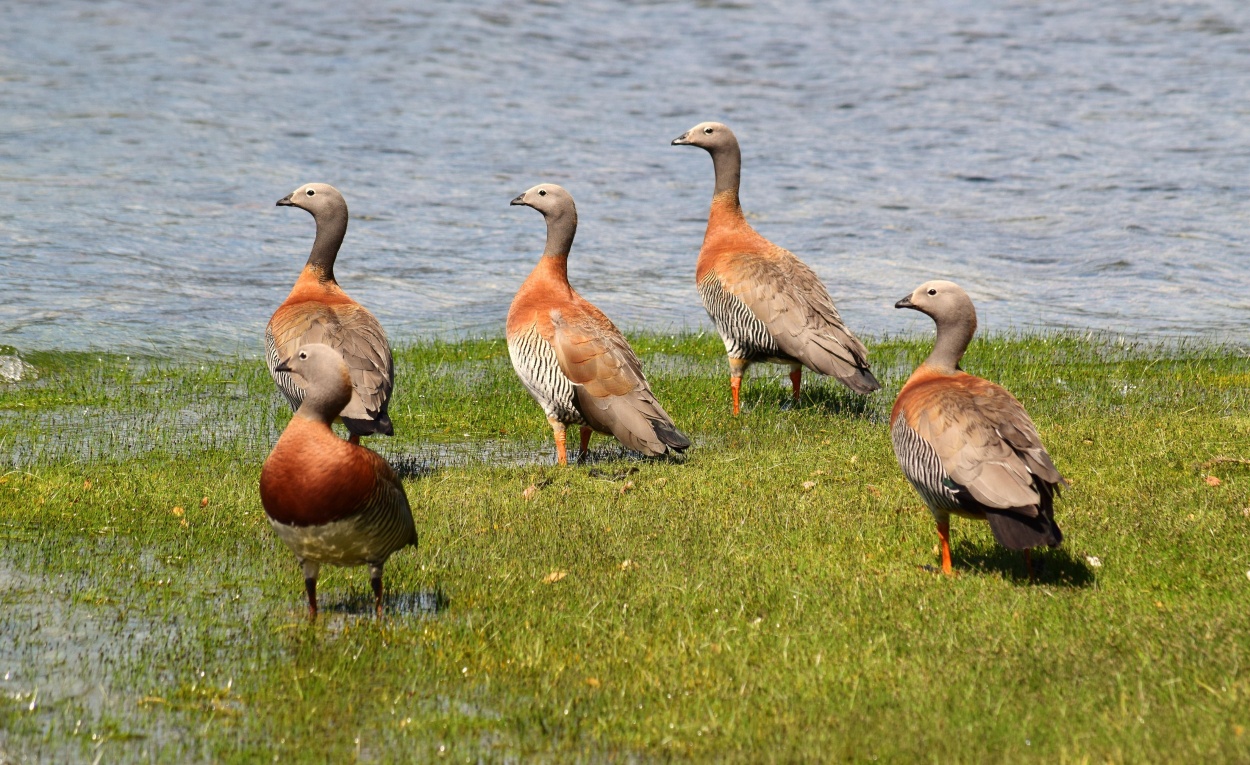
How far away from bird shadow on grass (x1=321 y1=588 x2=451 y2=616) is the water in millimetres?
9186

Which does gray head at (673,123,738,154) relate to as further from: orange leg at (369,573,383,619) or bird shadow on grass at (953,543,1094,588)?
orange leg at (369,573,383,619)

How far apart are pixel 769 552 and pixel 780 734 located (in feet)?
8.31

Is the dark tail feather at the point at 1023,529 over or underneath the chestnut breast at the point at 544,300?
over

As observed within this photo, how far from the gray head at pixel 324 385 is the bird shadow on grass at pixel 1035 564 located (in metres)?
3.98

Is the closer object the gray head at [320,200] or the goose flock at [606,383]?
the goose flock at [606,383]

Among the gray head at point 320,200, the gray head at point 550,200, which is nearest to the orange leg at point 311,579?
the gray head at point 320,200

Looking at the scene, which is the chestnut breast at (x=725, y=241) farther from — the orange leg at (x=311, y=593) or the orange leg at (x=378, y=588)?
the orange leg at (x=311, y=593)

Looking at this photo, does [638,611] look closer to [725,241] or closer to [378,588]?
[378,588]

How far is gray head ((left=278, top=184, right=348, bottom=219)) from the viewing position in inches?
469

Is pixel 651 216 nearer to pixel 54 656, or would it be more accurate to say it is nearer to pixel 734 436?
pixel 734 436

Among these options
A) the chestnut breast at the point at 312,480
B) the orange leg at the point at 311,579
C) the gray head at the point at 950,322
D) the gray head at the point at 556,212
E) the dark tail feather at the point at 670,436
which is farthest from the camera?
the gray head at the point at 556,212

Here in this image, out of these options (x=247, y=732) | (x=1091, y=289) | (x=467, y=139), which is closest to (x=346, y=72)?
(x=467, y=139)

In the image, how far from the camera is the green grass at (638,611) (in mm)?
5883

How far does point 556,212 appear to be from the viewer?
12008 mm
